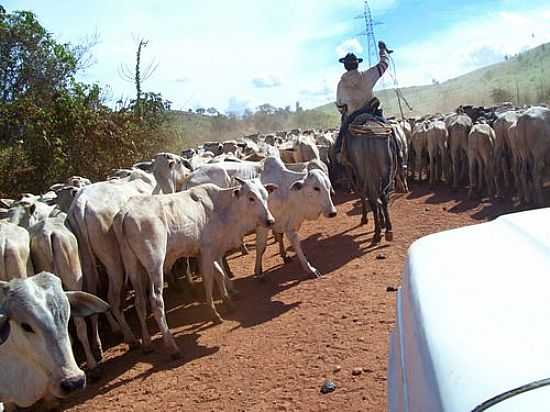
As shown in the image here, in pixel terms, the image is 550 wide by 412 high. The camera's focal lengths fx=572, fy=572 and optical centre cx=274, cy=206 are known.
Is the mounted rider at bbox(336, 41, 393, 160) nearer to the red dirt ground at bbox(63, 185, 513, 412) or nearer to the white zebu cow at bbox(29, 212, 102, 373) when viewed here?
the red dirt ground at bbox(63, 185, 513, 412)

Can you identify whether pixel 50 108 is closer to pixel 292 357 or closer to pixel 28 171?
pixel 28 171

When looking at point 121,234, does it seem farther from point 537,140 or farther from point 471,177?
point 471,177

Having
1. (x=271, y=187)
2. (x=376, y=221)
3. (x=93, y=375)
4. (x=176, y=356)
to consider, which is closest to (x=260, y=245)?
(x=271, y=187)

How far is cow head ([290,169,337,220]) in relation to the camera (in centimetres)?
903

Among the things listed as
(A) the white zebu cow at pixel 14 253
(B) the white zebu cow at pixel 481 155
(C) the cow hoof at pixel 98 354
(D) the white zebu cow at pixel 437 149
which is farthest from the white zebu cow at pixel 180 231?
(D) the white zebu cow at pixel 437 149

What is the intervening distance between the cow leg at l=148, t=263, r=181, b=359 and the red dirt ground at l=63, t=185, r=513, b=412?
14 cm

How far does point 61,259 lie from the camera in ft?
20.9

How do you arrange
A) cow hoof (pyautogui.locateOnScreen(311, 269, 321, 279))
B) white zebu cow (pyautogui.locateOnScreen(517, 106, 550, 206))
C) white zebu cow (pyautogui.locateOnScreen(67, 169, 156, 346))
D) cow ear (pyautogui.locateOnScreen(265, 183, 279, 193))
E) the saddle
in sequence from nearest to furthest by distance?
white zebu cow (pyautogui.locateOnScreen(67, 169, 156, 346))
cow hoof (pyautogui.locateOnScreen(311, 269, 321, 279))
cow ear (pyautogui.locateOnScreen(265, 183, 279, 193))
the saddle
white zebu cow (pyautogui.locateOnScreen(517, 106, 550, 206))

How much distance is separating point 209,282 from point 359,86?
16.4 feet

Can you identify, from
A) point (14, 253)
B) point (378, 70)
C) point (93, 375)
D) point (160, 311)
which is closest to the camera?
point (14, 253)

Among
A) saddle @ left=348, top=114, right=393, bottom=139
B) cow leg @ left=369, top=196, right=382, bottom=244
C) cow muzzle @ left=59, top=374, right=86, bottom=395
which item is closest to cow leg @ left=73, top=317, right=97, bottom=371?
cow muzzle @ left=59, top=374, right=86, bottom=395

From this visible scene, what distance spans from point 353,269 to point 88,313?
5.00m

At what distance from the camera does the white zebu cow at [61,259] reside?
6352mm

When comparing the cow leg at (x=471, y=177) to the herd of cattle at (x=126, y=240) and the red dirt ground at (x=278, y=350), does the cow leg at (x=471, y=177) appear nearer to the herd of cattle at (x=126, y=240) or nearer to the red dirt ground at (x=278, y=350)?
the herd of cattle at (x=126, y=240)
